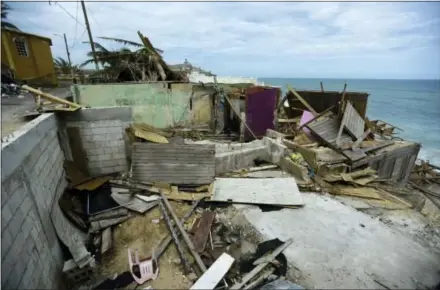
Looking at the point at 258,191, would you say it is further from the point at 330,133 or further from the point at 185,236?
the point at 330,133

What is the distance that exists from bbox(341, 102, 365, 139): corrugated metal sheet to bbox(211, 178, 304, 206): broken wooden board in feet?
14.9

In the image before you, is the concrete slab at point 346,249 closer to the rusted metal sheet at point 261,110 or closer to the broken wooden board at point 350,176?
the broken wooden board at point 350,176

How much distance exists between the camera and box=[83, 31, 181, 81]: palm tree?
429 inches

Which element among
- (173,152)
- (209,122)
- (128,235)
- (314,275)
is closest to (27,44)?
(209,122)

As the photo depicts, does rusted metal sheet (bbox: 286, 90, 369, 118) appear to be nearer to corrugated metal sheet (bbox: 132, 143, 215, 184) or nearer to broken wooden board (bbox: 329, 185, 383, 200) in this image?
broken wooden board (bbox: 329, 185, 383, 200)

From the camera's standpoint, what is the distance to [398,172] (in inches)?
407

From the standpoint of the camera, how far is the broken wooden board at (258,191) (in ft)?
20.1

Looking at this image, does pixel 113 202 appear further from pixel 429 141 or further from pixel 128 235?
pixel 429 141

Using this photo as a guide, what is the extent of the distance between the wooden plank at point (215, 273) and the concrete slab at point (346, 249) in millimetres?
1151

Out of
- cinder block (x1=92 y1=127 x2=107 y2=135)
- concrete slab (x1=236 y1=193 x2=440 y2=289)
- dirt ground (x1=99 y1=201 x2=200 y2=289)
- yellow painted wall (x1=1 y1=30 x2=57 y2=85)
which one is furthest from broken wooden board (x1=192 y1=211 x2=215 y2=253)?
yellow painted wall (x1=1 y1=30 x2=57 y2=85)

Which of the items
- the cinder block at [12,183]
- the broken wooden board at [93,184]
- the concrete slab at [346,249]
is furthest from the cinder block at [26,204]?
the concrete slab at [346,249]

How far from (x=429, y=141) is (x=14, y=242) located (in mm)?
39591

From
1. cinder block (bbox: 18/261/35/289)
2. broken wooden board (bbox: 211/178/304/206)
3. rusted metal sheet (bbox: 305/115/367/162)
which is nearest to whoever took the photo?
cinder block (bbox: 18/261/35/289)

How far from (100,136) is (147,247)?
3656mm
